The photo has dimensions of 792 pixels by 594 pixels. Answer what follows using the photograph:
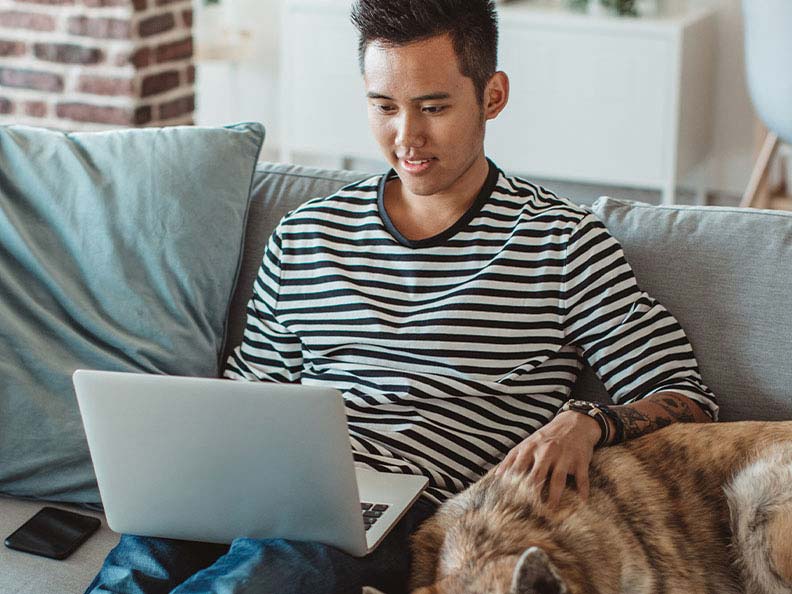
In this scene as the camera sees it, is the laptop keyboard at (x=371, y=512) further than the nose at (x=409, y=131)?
No

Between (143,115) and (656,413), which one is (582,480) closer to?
(656,413)

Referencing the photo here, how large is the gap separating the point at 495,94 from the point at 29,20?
2.35 metres

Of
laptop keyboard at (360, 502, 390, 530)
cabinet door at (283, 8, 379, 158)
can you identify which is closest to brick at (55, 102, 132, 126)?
cabinet door at (283, 8, 379, 158)

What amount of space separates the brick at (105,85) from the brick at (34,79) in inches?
3.1

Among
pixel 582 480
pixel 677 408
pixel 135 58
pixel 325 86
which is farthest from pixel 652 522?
pixel 325 86

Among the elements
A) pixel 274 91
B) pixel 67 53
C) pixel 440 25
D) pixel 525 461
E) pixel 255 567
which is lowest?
pixel 255 567

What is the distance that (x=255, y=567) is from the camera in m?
1.42

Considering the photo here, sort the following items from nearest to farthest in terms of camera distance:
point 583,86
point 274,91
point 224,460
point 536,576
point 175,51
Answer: point 536,576, point 224,460, point 175,51, point 583,86, point 274,91

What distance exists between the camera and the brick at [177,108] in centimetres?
383

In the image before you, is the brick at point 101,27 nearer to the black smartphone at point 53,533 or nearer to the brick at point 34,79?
the brick at point 34,79

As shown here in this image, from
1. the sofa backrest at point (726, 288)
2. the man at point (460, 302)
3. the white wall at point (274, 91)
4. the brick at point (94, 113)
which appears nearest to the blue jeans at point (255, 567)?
the man at point (460, 302)

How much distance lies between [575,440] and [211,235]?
76 cm

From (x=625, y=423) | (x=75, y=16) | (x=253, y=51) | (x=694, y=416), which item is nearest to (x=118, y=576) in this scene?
(x=625, y=423)

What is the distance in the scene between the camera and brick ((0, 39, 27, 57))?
3.72 meters
